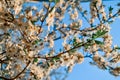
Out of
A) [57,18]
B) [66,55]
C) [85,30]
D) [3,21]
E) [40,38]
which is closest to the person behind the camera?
[3,21]

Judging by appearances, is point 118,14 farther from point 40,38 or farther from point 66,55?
point 40,38

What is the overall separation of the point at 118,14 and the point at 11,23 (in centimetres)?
198

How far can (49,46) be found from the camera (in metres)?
5.78

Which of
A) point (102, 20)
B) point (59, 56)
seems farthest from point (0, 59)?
point (102, 20)

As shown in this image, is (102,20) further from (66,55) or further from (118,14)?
(66,55)

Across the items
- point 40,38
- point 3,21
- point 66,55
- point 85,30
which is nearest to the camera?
point 3,21

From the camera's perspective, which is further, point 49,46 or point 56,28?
point 56,28

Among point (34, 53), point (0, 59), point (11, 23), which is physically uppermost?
point (11, 23)

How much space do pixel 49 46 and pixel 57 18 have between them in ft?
4.07

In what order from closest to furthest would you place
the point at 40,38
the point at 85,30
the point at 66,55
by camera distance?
the point at 40,38
the point at 66,55
the point at 85,30

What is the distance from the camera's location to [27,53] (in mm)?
4773

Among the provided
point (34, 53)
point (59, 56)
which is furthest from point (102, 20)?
point (34, 53)

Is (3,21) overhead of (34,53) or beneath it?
overhead

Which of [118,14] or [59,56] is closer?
[59,56]
